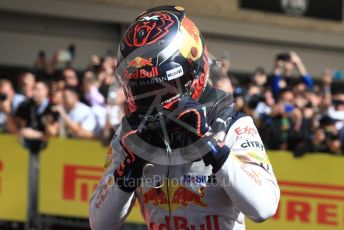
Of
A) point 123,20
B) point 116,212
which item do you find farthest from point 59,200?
point 123,20

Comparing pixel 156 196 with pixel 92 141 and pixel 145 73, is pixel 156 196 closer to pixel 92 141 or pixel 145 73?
pixel 145 73

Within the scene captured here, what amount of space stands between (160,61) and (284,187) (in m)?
5.20

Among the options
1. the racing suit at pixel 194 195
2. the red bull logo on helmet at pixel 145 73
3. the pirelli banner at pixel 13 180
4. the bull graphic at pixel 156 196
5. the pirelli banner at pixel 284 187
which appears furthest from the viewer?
the pirelli banner at pixel 13 180

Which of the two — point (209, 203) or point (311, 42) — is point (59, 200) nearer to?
point (209, 203)

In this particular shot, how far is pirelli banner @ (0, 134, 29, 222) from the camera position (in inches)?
311

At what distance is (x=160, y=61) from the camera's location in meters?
2.52

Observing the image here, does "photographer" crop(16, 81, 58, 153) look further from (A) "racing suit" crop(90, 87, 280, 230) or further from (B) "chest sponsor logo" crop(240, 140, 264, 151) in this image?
(B) "chest sponsor logo" crop(240, 140, 264, 151)

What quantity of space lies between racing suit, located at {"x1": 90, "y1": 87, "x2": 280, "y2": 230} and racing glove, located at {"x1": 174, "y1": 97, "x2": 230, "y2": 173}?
15 cm

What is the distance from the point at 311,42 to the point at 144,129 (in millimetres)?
Result: 17069

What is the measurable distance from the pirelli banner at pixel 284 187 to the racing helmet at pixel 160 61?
479 centimetres

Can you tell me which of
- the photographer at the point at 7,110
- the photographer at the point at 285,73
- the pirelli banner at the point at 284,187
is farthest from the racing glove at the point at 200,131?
the photographer at the point at 285,73

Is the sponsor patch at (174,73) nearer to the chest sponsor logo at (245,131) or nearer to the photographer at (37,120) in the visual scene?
the chest sponsor logo at (245,131)

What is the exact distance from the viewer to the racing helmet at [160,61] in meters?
2.52

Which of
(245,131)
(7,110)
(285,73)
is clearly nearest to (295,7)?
(285,73)
